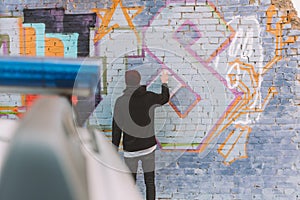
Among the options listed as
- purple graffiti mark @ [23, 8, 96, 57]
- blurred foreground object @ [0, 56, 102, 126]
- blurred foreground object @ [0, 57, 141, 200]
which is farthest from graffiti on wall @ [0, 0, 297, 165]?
blurred foreground object @ [0, 56, 102, 126]

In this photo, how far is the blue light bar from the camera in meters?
0.74

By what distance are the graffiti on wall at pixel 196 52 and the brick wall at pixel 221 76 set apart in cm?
1

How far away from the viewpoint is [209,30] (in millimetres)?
4961

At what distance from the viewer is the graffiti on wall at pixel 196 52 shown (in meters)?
4.89

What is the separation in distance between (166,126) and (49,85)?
13.0 ft

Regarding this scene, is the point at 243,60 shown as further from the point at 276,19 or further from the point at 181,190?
the point at 181,190

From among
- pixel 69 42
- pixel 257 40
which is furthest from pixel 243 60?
pixel 69 42

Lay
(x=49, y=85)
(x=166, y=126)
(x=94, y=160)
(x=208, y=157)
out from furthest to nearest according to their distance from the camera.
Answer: (x=208, y=157), (x=166, y=126), (x=94, y=160), (x=49, y=85)

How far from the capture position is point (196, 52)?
4961mm

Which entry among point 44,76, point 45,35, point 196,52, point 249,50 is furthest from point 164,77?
point 44,76

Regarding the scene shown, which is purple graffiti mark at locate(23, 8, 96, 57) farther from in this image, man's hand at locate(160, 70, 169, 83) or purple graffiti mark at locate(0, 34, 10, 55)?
man's hand at locate(160, 70, 169, 83)

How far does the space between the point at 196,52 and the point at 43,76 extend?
14.1ft

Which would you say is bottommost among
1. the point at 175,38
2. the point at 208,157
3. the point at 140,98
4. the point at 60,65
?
the point at 208,157

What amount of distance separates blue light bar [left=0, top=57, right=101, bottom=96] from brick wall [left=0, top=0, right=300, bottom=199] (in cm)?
399
